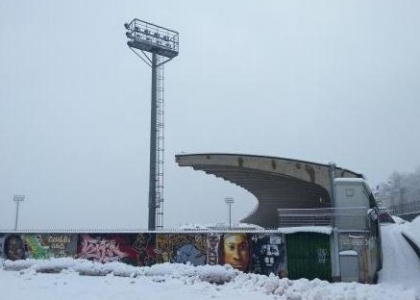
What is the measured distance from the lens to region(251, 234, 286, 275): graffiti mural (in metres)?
24.9

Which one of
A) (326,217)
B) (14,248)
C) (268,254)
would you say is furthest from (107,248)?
(326,217)

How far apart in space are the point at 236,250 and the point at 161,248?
4.78 metres

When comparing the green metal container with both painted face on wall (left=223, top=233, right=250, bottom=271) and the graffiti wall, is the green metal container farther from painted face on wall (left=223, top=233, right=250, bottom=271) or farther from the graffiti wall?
the graffiti wall

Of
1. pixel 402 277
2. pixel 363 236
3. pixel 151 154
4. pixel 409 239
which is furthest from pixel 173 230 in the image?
pixel 409 239

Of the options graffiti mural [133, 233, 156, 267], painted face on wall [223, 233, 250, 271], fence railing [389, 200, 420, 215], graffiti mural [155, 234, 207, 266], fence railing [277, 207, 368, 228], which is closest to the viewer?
fence railing [277, 207, 368, 228]

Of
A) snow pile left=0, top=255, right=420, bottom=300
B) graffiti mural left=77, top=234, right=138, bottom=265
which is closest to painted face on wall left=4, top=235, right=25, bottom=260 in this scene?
snow pile left=0, top=255, right=420, bottom=300

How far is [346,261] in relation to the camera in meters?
23.5

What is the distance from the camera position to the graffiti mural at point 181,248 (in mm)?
26891

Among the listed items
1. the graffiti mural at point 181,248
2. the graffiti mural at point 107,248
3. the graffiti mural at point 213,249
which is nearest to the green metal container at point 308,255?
the graffiti mural at point 213,249

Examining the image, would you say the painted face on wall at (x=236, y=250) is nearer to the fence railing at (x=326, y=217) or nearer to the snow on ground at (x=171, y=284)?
the snow on ground at (x=171, y=284)

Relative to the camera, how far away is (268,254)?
25.2 m

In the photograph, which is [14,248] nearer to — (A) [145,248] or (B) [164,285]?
(A) [145,248]

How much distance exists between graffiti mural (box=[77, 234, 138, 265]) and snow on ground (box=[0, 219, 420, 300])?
1582 millimetres

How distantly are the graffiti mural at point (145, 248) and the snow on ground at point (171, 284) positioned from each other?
62.7 inches
